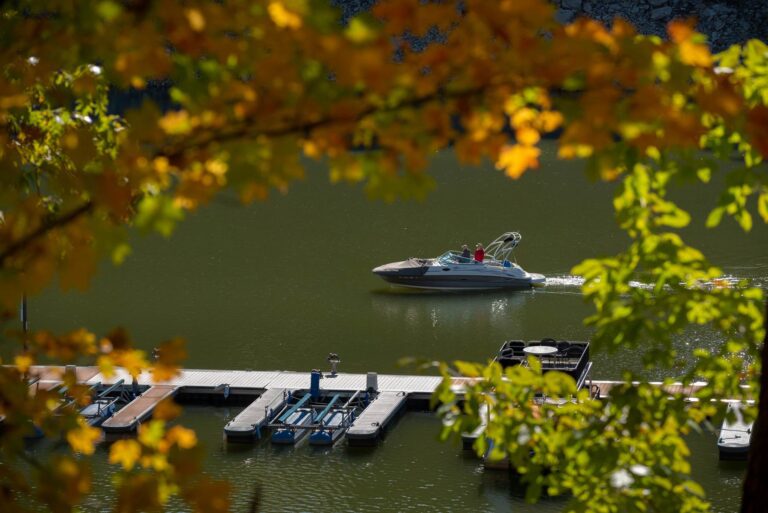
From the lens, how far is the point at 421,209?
40.9 meters

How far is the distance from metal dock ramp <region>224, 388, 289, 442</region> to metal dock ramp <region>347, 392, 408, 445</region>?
1.39 m

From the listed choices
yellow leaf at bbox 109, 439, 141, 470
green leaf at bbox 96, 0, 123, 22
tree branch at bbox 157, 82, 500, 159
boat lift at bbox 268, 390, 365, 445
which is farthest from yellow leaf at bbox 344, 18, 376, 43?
boat lift at bbox 268, 390, 365, 445

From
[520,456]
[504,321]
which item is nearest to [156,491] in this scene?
[520,456]

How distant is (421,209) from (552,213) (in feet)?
14.1

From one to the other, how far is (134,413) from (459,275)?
1232 centimetres

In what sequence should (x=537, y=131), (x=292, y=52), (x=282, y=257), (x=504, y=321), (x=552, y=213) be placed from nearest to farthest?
(x=292, y=52) < (x=537, y=131) < (x=504, y=321) < (x=282, y=257) < (x=552, y=213)

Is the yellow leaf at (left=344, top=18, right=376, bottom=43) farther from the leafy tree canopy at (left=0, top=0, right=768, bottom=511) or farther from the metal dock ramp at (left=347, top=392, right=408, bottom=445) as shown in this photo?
the metal dock ramp at (left=347, top=392, right=408, bottom=445)

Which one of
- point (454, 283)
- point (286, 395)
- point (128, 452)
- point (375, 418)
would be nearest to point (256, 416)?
point (286, 395)

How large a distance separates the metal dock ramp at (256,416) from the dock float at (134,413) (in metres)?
1.14

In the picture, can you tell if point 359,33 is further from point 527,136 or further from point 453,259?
point 453,259

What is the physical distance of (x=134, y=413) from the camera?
1916cm

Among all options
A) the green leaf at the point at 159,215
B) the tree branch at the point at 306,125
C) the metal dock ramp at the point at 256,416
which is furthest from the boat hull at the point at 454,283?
the green leaf at the point at 159,215

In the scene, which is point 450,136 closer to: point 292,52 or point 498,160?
point 498,160

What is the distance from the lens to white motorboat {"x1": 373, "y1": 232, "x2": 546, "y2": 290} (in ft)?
97.0
